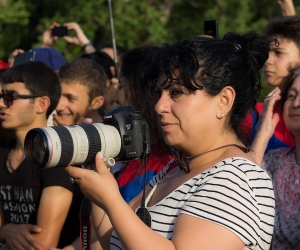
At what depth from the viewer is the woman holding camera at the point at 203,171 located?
80.2 inches

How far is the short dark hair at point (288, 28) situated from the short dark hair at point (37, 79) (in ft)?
4.45

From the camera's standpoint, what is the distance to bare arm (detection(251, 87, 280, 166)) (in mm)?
3316

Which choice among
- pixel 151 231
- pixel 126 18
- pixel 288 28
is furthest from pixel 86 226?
pixel 126 18

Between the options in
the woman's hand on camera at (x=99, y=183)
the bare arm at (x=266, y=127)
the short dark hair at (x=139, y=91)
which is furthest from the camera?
the bare arm at (x=266, y=127)

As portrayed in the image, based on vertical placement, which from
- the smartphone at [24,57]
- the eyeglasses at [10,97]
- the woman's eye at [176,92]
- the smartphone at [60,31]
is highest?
the woman's eye at [176,92]

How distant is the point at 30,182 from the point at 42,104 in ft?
1.95

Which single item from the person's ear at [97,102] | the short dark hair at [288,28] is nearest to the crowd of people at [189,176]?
the short dark hair at [288,28]

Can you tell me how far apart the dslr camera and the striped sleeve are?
316 mm

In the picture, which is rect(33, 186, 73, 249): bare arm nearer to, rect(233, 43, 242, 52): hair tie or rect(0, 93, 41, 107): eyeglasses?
rect(0, 93, 41, 107): eyeglasses

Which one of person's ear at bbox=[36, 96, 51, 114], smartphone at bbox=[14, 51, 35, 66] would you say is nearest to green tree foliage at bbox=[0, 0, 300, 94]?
smartphone at bbox=[14, 51, 35, 66]

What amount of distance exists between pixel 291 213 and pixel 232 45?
102cm

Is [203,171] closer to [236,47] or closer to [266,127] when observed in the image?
[236,47]

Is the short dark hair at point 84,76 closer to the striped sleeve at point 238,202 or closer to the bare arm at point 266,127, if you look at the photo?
the bare arm at point 266,127

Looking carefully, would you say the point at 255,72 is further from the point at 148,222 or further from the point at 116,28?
the point at 116,28
